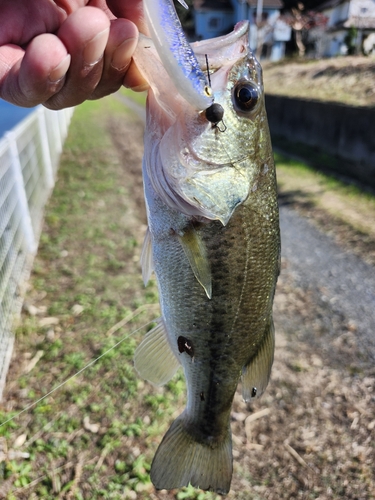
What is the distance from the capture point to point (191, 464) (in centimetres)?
178

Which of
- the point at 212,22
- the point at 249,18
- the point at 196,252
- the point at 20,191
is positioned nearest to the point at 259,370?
the point at 196,252

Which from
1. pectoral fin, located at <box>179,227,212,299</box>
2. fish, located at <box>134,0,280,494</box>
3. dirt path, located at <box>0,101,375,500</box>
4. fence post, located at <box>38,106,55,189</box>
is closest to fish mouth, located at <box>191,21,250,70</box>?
fish, located at <box>134,0,280,494</box>

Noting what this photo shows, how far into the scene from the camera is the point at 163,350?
1.77 m

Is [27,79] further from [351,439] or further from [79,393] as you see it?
[351,439]

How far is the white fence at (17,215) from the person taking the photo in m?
3.62

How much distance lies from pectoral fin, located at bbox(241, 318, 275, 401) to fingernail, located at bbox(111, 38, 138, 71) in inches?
42.7

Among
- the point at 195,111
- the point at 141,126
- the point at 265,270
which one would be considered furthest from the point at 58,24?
the point at 141,126

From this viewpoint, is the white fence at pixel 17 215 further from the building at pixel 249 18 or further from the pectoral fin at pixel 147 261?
the building at pixel 249 18

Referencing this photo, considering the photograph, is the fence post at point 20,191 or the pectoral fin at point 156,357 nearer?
the pectoral fin at point 156,357

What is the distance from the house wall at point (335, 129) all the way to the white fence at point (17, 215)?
17.6ft

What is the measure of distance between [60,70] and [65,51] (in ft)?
0.17

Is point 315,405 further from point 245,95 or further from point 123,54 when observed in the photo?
point 123,54

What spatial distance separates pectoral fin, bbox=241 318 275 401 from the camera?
174 cm

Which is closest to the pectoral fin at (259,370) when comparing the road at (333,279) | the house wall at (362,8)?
the road at (333,279)
